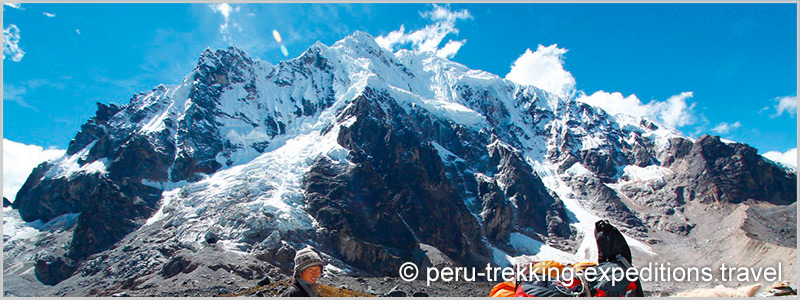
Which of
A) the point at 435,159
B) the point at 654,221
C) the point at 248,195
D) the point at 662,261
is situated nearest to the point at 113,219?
the point at 248,195

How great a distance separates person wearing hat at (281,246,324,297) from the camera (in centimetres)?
657

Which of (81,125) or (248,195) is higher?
(81,125)

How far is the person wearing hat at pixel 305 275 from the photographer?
6.57 metres

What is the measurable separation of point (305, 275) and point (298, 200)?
11920 cm

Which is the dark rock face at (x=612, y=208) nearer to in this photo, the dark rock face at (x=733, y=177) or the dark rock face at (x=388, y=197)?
the dark rock face at (x=733, y=177)

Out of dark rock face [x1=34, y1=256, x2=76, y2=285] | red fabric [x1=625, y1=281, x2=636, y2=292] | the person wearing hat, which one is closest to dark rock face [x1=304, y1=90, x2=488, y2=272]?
dark rock face [x1=34, y1=256, x2=76, y2=285]

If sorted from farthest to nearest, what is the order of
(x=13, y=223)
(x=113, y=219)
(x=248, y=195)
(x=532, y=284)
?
(x=13, y=223), (x=248, y=195), (x=113, y=219), (x=532, y=284)

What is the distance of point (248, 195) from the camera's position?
12281 cm

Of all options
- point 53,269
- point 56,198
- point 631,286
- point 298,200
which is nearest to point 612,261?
point 631,286

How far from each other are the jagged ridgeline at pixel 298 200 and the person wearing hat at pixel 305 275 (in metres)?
72.3

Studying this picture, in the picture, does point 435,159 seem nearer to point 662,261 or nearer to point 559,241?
point 559,241

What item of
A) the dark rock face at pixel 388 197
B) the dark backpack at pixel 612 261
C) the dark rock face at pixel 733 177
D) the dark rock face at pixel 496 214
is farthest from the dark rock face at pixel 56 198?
the dark rock face at pixel 733 177

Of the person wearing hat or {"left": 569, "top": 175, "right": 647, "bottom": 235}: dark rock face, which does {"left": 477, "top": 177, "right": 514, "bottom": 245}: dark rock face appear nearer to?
{"left": 569, "top": 175, "right": 647, "bottom": 235}: dark rock face

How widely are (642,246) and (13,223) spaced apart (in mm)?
200000
